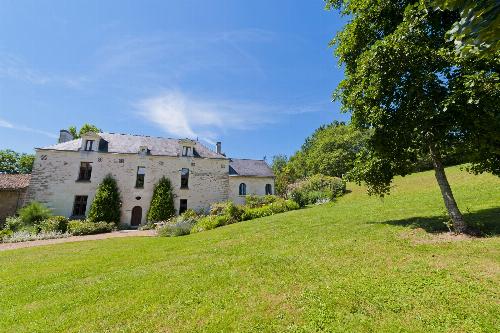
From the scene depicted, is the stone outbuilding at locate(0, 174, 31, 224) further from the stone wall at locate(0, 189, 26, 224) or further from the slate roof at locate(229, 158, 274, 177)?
the slate roof at locate(229, 158, 274, 177)

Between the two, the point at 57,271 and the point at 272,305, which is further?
the point at 57,271

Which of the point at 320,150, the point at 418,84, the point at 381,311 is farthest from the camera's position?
the point at 320,150

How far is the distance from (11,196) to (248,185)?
21.1m

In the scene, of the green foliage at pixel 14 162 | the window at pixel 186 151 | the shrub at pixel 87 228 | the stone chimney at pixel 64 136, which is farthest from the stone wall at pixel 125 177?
the green foliage at pixel 14 162

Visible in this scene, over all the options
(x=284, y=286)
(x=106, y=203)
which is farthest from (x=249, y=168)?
(x=284, y=286)

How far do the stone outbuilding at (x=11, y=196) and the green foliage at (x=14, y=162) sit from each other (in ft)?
90.8

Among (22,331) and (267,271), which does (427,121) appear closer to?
(267,271)

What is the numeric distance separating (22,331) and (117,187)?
71.0ft

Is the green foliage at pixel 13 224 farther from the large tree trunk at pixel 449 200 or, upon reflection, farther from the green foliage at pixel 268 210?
the large tree trunk at pixel 449 200

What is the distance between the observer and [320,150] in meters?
44.6

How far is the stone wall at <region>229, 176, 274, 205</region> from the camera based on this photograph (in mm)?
28203

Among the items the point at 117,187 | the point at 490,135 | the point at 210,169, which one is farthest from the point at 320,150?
→ the point at 490,135

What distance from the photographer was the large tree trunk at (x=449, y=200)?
771 cm

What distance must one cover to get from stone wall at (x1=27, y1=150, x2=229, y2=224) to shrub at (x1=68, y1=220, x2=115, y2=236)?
3.25m
